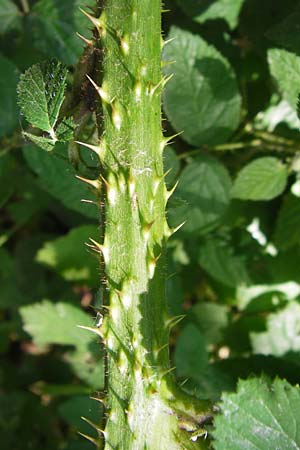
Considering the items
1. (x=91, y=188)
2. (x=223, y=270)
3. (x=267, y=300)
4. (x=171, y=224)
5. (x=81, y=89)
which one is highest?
(x=81, y=89)

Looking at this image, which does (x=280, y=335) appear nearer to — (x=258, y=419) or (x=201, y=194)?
(x=201, y=194)

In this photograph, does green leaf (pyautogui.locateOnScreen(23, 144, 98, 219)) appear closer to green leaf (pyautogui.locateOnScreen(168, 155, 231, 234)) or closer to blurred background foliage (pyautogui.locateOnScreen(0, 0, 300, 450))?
blurred background foliage (pyautogui.locateOnScreen(0, 0, 300, 450))

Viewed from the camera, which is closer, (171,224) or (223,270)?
(171,224)

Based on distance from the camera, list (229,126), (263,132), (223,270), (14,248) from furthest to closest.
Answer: (14,248), (223,270), (263,132), (229,126)

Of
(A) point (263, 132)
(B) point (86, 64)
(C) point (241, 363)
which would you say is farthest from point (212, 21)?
(C) point (241, 363)

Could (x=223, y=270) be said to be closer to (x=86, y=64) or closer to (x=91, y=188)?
(x=91, y=188)

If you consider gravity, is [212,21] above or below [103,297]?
above

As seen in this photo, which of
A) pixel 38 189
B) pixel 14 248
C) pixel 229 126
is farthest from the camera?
pixel 14 248
